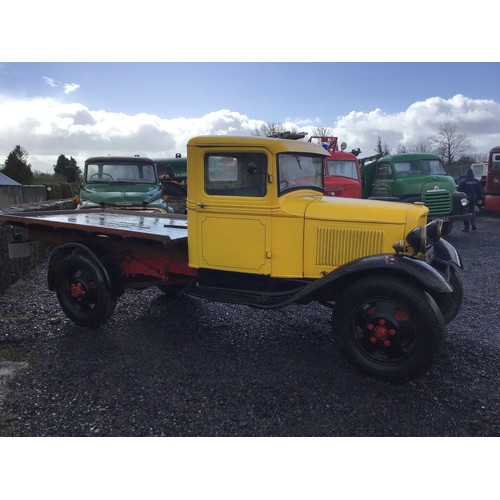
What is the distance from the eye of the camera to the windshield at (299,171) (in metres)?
3.67

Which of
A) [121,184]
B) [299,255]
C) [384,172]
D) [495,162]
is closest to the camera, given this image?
[299,255]

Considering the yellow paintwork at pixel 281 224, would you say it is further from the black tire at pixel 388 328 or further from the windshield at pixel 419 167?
the windshield at pixel 419 167

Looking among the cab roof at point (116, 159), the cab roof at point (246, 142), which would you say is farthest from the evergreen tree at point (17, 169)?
the cab roof at point (246, 142)

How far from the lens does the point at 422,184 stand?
1045 centimetres

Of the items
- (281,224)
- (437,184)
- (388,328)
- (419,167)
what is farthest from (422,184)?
(388,328)

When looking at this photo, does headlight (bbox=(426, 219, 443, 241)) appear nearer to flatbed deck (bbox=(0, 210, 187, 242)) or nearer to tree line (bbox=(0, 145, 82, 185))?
flatbed deck (bbox=(0, 210, 187, 242))

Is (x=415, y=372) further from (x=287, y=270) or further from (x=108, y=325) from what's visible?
(x=108, y=325)

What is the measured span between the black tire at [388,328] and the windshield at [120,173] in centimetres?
663

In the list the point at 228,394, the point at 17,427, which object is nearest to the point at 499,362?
the point at 228,394

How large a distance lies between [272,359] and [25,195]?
17486 millimetres

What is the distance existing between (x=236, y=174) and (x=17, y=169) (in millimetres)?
26856

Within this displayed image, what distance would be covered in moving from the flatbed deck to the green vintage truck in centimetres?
687

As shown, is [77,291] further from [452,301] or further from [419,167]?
[419,167]

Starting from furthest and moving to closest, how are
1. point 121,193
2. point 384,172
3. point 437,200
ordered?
point 384,172 < point 437,200 < point 121,193
